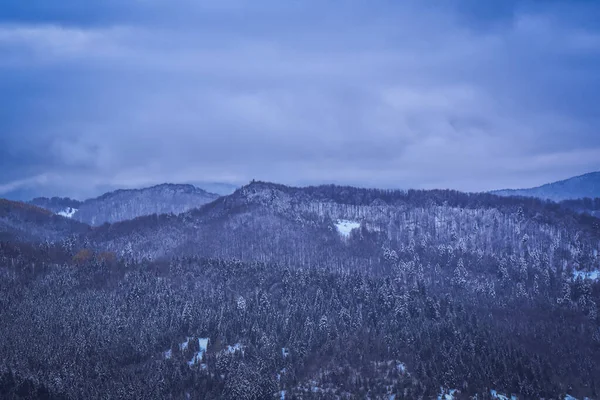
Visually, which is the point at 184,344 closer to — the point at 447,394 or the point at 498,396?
the point at 447,394

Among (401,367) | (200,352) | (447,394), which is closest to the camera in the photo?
(447,394)

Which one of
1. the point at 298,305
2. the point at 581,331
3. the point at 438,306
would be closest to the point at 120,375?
the point at 298,305

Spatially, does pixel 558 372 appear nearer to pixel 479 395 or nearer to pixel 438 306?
pixel 479 395

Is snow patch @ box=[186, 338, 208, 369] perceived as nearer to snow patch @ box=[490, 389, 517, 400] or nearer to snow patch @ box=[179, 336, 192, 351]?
snow patch @ box=[179, 336, 192, 351]

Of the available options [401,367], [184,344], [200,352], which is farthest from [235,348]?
[401,367]

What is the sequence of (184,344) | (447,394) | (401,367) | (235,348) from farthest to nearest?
(184,344)
(235,348)
(401,367)
(447,394)

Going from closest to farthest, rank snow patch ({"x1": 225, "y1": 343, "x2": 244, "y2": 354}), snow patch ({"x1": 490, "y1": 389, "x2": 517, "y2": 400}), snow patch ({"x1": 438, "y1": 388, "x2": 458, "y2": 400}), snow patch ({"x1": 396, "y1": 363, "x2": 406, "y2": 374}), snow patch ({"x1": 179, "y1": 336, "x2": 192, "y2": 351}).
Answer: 1. snow patch ({"x1": 438, "y1": 388, "x2": 458, "y2": 400})
2. snow patch ({"x1": 490, "y1": 389, "x2": 517, "y2": 400})
3. snow patch ({"x1": 396, "y1": 363, "x2": 406, "y2": 374})
4. snow patch ({"x1": 225, "y1": 343, "x2": 244, "y2": 354})
5. snow patch ({"x1": 179, "y1": 336, "x2": 192, "y2": 351})

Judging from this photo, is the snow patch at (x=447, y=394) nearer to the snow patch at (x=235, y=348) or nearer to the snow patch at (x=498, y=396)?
the snow patch at (x=498, y=396)

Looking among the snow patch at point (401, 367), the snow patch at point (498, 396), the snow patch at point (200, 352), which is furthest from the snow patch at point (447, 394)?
the snow patch at point (200, 352)

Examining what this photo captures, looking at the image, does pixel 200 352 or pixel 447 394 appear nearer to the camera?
pixel 447 394

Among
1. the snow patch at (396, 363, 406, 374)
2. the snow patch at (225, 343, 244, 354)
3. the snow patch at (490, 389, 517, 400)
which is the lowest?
the snow patch at (490, 389, 517, 400)

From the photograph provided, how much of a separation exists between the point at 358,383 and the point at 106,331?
298 ft

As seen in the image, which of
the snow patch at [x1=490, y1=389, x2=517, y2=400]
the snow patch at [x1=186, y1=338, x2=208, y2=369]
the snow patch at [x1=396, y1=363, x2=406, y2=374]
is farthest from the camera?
the snow patch at [x1=186, y1=338, x2=208, y2=369]

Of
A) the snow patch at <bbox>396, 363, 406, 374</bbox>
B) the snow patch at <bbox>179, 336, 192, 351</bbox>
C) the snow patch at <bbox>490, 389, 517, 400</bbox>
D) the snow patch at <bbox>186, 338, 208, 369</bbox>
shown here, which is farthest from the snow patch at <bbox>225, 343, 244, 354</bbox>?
the snow patch at <bbox>490, 389, 517, 400</bbox>
